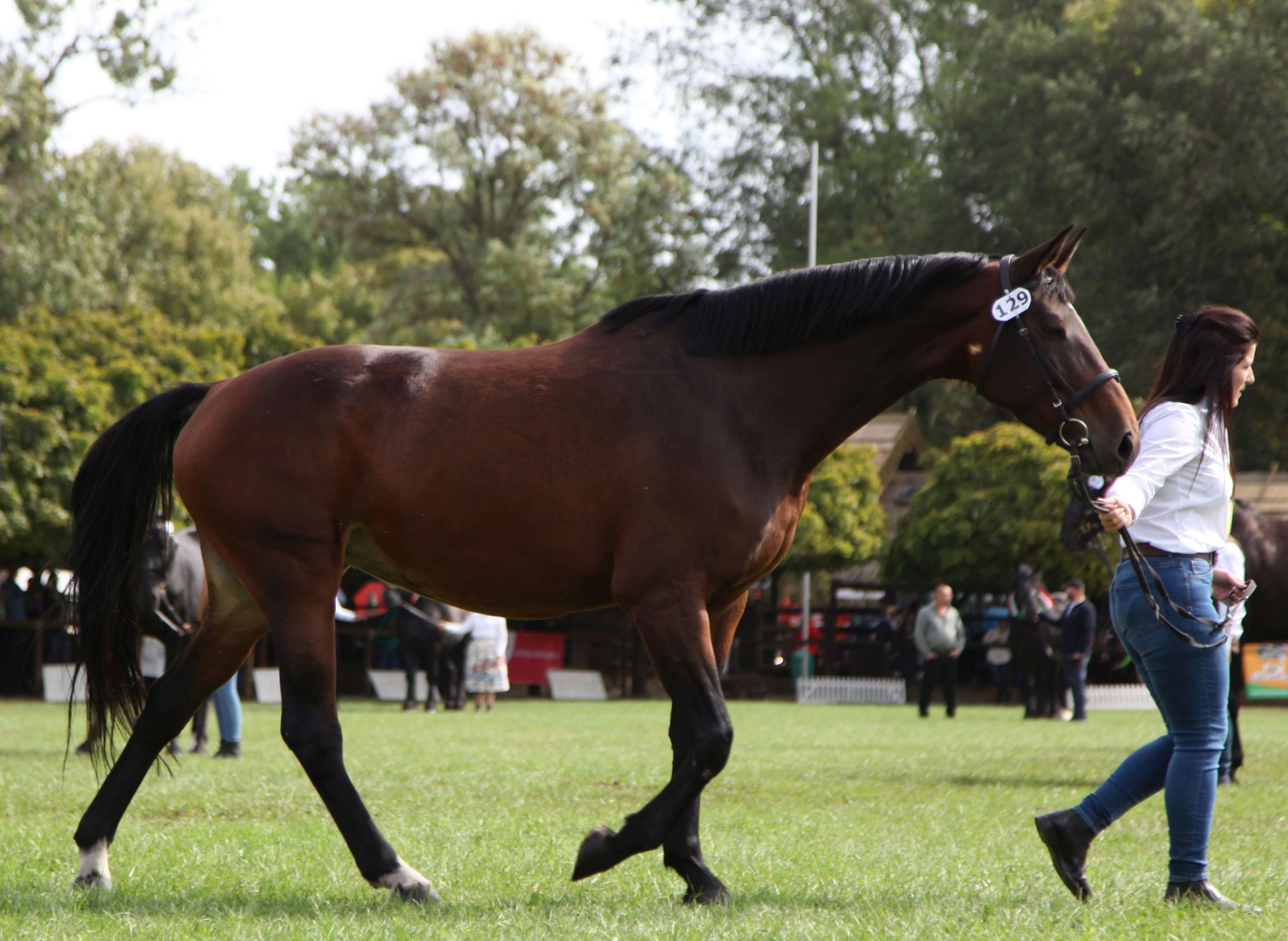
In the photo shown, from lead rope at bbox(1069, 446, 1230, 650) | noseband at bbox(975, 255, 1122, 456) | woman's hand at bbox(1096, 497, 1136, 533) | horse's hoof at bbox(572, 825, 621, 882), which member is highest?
noseband at bbox(975, 255, 1122, 456)

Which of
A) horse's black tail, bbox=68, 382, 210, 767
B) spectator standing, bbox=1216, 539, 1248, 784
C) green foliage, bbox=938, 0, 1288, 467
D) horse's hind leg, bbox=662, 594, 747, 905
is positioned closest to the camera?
horse's hind leg, bbox=662, 594, 747, 905

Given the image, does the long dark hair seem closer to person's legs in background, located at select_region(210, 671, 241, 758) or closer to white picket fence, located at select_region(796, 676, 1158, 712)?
person's legs in background, located at select_region(210, 671, 241, 758)

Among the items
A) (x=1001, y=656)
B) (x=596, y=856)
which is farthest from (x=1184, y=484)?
(x=1001, y=656)

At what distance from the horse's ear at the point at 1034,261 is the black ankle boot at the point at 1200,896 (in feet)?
7.02

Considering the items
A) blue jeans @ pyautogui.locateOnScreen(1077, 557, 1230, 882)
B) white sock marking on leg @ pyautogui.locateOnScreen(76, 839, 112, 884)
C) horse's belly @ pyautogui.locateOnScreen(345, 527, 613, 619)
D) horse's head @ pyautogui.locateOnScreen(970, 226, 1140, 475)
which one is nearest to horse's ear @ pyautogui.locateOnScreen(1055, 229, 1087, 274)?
horse's head @ pyautogui.locateOnScreen(970, 226, 1140, 475)

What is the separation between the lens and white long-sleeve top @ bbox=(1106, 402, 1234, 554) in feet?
16.0

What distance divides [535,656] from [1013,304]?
23774mm

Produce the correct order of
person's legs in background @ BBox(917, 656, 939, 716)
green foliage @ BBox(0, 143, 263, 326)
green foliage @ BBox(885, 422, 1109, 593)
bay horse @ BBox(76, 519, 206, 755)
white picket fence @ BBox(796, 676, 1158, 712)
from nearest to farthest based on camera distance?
bay horse @ BBox(76, 519, 206, 755) < person's legs in background @ BBox(917, 656, 939, 716) < green foliage @ BBox(885, 422, 1109, 593) < white picket fence @ BBox(796, 676, 1158, 712) < green foliage @ BBox(0, 143, 263, 326)

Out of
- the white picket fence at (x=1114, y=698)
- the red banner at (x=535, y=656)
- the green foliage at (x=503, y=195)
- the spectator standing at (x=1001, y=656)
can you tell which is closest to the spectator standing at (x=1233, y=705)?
the white picket fence at (x=1114, y=698)

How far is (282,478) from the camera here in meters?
5.19

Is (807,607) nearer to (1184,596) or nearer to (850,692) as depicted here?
(850,692)

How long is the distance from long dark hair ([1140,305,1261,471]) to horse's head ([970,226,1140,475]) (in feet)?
0.66

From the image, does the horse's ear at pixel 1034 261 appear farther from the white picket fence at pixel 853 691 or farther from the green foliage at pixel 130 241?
the green foliage at pixel 130 241

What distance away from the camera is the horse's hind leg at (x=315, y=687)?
5.05m
